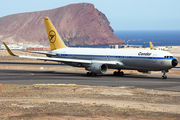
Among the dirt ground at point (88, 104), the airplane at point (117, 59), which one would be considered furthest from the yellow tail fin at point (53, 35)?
the dirt ground at point (88, 104)

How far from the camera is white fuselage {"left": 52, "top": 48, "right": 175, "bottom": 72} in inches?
1644

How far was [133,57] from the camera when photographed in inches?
1718

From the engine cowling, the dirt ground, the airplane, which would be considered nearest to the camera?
the dirt ground

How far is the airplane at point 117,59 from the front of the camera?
41.9 metres

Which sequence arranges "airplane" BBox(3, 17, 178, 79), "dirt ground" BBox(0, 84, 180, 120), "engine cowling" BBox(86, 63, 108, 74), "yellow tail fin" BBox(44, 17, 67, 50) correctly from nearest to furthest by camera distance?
"dirt ground" BBox(0, 84, 180, 120)
"airplane" BBox(3, 17, 178, 79)
"engine cowling" BBox(86, 63, 108, 74)
"yellow tail fin" BBox(44, 17, 67, 50)

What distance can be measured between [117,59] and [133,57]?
2761 millimetres

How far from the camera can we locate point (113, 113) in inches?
768

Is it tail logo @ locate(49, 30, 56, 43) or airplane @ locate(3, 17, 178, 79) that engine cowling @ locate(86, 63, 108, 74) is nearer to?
airplane @ locate(3, 17, 178, 79)

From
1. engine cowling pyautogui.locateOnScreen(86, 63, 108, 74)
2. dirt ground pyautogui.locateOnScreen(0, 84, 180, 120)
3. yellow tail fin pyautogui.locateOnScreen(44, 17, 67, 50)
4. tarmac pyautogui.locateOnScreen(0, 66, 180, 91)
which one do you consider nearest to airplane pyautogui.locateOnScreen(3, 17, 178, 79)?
engine cowling pyautogui.locateOnScreen(86, 63, 108, 74)

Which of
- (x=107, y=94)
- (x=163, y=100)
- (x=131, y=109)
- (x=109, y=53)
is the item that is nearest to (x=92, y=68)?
(x=109, y=53)

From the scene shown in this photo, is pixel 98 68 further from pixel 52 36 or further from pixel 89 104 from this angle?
pixel 89 104

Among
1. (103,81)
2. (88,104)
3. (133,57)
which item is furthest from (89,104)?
(133,57)

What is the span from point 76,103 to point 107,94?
18.1ft

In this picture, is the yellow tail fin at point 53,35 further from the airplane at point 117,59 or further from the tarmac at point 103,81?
the tarmac at point 103,81
